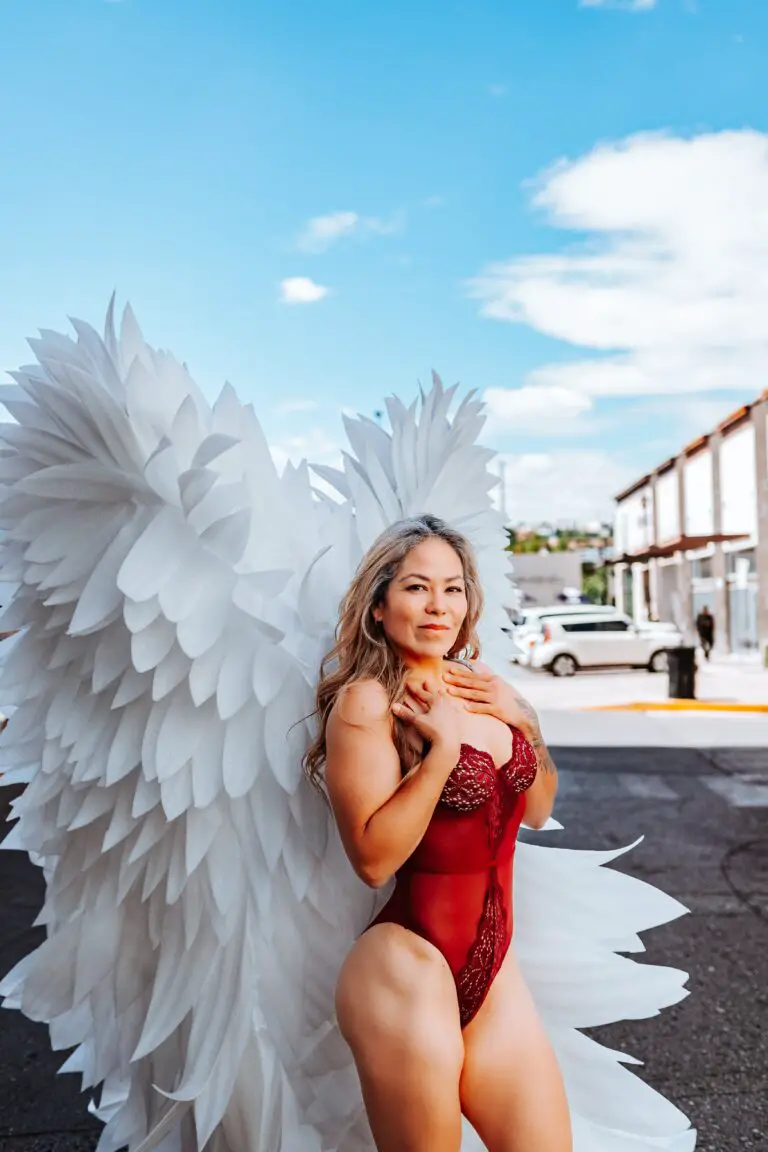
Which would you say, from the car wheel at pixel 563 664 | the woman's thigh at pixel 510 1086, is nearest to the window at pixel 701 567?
the car wheel at pixel 563 664

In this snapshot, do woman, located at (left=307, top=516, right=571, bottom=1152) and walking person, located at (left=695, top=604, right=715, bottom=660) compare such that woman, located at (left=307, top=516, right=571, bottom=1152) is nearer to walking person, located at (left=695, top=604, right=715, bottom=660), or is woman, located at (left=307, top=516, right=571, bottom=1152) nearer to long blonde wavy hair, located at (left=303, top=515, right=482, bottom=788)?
long blonde wavy hair, located at (left=303, top=515, right=482, bottom=788)

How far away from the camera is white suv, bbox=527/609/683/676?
22641mm

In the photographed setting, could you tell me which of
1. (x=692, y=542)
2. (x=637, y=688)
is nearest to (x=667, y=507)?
(x=692, y=542)

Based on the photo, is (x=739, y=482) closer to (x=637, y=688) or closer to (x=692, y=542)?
(x=692, y=542)

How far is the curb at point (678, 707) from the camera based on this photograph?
14.9 metres

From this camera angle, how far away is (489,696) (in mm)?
2086

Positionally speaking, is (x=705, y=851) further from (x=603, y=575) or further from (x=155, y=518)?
(x=603, y=575)

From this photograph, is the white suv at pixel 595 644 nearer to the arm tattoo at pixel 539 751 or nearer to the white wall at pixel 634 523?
the white wall at pixel 634 523

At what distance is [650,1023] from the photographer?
414 centimetres

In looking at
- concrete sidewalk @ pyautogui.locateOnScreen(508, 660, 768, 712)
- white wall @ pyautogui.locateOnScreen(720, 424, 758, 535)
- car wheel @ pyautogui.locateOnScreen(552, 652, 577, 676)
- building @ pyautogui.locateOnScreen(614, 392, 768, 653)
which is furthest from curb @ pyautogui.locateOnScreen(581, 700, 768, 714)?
white wall @ pyautogui.locateOnScreen(720, 424, 758, 535)

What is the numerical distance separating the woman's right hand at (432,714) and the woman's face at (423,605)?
8 cm

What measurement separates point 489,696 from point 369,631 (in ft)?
0.88

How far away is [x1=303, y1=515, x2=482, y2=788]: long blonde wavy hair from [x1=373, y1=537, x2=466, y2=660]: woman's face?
0.06ft

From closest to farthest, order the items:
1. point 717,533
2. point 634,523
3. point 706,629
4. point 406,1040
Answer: point 406,1040 < point 706,629 < point 717,533 < point 634,523
